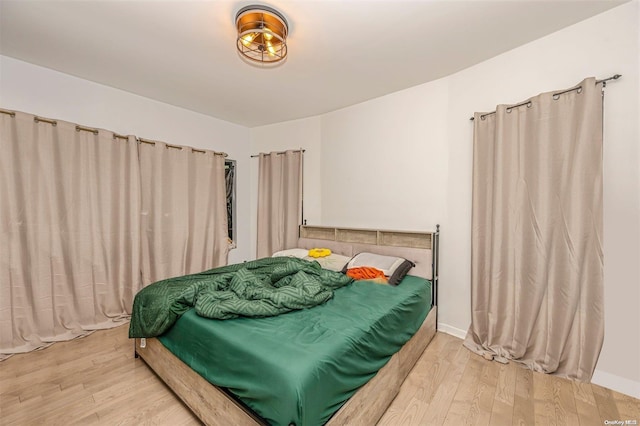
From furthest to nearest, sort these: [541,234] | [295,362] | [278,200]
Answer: [278,200]
[541,234]
[295,362]

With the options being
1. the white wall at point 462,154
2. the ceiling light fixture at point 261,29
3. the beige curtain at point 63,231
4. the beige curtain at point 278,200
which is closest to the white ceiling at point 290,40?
the ceiling light fixture at point 261,29

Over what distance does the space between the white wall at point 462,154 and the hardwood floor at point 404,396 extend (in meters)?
0.44

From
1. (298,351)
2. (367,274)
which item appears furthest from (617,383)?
(298,351)

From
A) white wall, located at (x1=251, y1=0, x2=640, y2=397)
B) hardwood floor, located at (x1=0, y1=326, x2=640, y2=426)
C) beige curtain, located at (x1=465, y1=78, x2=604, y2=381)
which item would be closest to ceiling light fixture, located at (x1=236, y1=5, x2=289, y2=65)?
white wall, located at (x1=251, y1=0, x2=640, y2=397)

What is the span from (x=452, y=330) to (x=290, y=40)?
10.5 feet

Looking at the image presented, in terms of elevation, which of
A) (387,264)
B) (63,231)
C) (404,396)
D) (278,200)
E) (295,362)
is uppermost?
(278,200)

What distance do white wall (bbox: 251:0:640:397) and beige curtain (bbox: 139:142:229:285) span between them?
1.18 m

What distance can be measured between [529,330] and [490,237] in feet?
2.63

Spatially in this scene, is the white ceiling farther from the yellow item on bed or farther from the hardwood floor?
the hardwood floor

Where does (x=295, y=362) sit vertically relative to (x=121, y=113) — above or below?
below

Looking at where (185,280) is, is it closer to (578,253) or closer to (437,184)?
(437,184)

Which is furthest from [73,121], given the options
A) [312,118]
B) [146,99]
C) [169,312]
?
[312,118]

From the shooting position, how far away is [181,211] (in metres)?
3.53

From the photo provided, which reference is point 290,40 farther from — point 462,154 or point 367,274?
point 367,274
